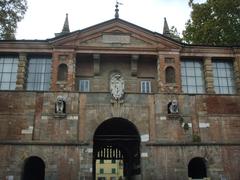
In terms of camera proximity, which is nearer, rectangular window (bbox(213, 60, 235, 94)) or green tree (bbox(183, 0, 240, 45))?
rectangular window (bbox(213, 60, 235, 94))

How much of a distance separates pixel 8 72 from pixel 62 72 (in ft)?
13.3

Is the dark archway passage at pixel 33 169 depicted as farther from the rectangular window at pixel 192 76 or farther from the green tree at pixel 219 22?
the green tree at pixel 219 22

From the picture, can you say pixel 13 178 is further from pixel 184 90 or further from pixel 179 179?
pixel 184 90

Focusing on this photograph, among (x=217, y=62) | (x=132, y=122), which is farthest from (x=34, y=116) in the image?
(x=217, y=62)

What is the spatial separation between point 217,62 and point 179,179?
976 cm

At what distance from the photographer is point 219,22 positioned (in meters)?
29.7

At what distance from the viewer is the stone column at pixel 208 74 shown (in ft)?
77.4

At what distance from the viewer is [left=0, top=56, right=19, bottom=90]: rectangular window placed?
23453 mm

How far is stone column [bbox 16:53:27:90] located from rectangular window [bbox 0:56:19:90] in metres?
0.67

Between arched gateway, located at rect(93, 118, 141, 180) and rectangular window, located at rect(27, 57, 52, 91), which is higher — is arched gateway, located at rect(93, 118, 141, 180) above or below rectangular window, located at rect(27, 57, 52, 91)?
below

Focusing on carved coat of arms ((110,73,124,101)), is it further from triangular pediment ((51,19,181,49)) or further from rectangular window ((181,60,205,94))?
rectangular window ((181,60,205,94))

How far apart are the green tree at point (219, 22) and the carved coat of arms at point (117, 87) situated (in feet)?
37.6

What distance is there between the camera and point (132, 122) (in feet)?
72.4

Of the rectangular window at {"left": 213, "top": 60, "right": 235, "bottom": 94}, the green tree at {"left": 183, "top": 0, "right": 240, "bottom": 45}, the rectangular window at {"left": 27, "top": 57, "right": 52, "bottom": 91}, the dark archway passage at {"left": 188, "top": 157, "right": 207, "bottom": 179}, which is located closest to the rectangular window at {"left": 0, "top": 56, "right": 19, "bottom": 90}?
the rectangular window at {"left": 27, "top": 57, "right": 52, "bottom": 91}
